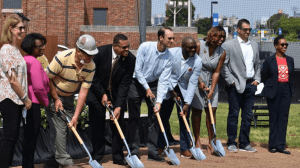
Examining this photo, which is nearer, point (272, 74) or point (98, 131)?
point (98, 131)

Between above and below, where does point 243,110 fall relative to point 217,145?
above

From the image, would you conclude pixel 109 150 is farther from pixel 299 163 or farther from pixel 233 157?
pixel 299 163

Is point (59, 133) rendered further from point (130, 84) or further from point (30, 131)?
point (130, 84)

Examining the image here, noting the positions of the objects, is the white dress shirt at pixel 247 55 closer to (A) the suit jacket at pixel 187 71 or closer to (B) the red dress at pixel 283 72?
(B) the red dress at pixel 283 72

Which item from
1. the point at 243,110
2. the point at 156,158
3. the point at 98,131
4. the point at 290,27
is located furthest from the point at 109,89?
the point at 290,27

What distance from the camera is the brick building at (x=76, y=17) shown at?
20.4 metres

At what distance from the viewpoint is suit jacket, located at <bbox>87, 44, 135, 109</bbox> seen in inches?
255

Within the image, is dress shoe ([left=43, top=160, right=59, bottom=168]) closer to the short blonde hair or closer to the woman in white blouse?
the woman in white blouse

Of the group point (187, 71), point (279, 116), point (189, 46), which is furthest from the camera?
point (279, 116)

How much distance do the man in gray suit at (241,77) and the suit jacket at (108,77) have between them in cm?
200

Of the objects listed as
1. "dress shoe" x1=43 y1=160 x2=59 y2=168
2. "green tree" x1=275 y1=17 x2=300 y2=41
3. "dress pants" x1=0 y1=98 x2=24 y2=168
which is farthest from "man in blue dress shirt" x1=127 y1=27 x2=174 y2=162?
"green tree" x1=275 y1=17 x2=300 y2=41

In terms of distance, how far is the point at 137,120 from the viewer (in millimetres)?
6883

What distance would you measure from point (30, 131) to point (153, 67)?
83.4 inches

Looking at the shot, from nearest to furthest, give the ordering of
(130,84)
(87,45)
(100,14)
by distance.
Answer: (87,45)
(130,84)
(100,14)
